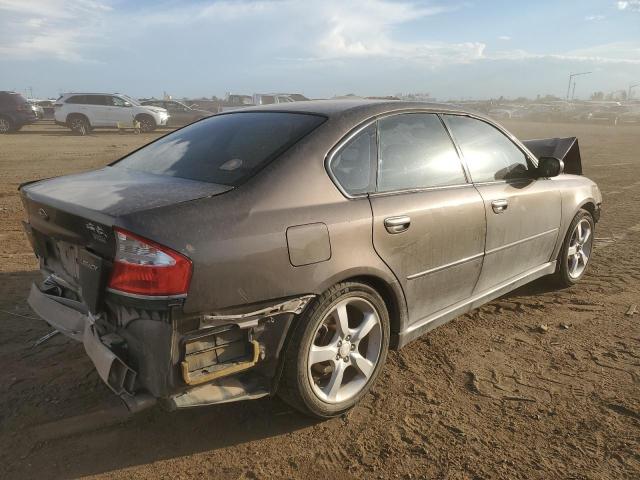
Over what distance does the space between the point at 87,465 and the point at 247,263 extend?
1.22 metres

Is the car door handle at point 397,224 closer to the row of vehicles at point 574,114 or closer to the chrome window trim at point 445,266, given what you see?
the chrome window trim at point 445,266

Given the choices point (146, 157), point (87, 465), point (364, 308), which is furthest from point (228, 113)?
point (87, 465)

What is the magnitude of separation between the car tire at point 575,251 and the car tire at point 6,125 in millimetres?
20885

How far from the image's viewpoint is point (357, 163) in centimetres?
276

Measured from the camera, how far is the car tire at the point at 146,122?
20.9 metres

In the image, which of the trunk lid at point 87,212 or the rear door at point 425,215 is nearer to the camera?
the trunk lid at point 87,212

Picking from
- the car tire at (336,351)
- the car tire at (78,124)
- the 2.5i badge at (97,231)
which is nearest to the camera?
the 2.5i badge at (97,231)

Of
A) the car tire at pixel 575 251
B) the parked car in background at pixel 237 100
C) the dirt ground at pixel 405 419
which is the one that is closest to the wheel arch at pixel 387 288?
the dirt ground at pixel 405 419

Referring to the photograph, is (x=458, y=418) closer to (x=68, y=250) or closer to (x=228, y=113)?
(x=68, y=250)

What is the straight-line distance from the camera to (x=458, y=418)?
2.66 meters

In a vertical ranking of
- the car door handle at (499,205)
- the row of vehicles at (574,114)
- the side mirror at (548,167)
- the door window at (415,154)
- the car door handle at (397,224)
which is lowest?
the row of vehicles at (574,114)

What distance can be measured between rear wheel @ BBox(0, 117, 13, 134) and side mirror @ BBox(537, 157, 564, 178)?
20867 mm

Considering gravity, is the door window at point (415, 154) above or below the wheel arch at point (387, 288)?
above

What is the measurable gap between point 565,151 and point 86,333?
4815 millimetres
